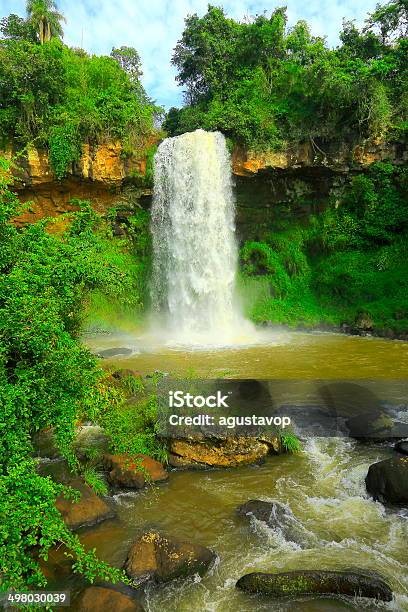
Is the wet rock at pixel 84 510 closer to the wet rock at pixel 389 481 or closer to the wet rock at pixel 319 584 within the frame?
the wet rock at pixel 319 584

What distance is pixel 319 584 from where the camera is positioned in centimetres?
381

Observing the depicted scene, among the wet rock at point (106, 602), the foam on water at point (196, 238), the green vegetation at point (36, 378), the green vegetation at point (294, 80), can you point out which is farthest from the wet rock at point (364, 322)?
the wet rock at point (106, 602)

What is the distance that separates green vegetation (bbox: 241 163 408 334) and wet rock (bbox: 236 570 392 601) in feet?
41.8

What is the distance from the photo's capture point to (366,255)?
17953 millimetres

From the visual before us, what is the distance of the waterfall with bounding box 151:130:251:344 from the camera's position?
17.6 metres

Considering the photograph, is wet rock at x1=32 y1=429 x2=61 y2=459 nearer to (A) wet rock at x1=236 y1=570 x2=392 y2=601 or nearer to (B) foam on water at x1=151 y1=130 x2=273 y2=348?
(A) wet rock at x1=236 y1=570 x2=392 y2=601

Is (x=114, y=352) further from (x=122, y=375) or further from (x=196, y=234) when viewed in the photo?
(x=196, y=234)

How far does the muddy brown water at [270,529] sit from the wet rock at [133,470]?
142 millimetres

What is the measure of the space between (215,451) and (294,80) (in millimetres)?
18577

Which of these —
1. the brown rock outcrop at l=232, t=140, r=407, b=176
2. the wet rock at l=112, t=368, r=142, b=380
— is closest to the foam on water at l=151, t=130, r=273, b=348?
the brown rock outcrop at l=232, t=140, r=407, b=176

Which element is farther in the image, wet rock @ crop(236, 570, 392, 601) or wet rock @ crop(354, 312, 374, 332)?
wet rock @ crop(354, 312, 374, 332)

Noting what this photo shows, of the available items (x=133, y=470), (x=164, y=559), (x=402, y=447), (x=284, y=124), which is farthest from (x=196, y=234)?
(x=164, y=559)

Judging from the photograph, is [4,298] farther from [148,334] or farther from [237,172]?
[237,172]

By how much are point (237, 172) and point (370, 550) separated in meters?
16.6
